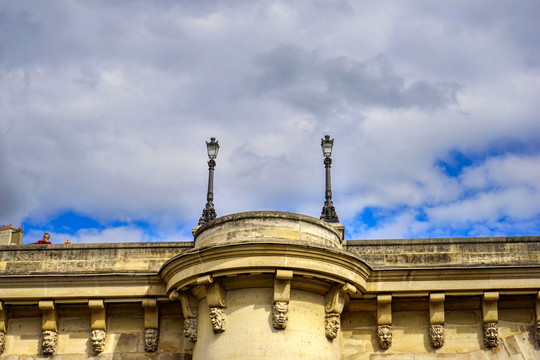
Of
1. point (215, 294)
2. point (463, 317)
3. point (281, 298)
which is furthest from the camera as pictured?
point (463, 317)

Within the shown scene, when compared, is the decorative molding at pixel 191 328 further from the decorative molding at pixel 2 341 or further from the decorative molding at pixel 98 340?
the decorative molding at pixel 2 341

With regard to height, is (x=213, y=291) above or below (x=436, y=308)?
above

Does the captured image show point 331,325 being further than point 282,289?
Yes

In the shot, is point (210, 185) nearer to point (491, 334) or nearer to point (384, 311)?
point (384, 311)

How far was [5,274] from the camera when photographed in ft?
58.4

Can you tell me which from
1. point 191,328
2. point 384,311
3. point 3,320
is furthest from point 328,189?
point 3,320

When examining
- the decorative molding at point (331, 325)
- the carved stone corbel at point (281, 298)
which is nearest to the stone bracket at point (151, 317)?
the carved stone corbel at point (281, 298)

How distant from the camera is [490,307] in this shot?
17.3m

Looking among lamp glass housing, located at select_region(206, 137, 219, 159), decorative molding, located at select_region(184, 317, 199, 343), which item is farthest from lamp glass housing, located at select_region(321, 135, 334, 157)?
decorative molding, located at select_region(184, 317, 199, 343)

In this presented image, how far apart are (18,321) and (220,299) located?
16.2 ft

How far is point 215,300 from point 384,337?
12.1ft

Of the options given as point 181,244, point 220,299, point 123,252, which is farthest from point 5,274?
point 220,299

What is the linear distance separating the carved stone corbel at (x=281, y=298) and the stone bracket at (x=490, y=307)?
166 inches

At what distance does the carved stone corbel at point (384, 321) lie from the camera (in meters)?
17.3
